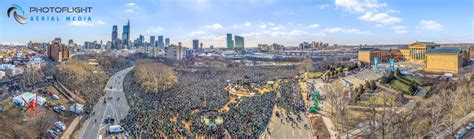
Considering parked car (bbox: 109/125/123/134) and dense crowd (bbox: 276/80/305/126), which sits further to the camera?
dense crowd (bbox: 276/80/305/126)

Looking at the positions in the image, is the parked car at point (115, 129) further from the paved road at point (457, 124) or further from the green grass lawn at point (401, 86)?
the green grass lawn at point (401, 86)

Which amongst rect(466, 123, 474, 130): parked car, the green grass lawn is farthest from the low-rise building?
rect(466, 123, 474, 130): parked car

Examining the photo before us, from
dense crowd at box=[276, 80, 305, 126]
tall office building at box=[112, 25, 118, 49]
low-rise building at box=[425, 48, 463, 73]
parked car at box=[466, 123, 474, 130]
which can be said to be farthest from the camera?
tall office building at box=[112, 25, 118, 49]

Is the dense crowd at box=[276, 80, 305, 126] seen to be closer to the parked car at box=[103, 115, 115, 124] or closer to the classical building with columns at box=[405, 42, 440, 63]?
the parked car at box=[103, 115, 115, 124]

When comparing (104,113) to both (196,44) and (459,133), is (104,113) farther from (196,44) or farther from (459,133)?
(196,44)

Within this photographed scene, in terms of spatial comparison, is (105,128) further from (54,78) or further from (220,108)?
(54,78)

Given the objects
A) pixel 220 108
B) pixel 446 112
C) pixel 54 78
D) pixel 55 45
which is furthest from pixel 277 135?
pixel 55 45

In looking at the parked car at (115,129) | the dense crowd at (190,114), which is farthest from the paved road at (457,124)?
the parked car at (115,129)

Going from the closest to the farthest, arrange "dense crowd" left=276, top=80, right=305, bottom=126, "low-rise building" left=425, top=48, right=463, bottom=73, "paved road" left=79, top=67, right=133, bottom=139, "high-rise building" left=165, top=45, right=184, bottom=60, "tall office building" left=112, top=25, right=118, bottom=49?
"paved road" left=79, top=67, right=133, bottom=139, "dense crowd" left=276, top=80, right=305, bottom=126, "low-rise building" left=425, top=48, right=463, bottom=73, "high-rise building" left=165, top=45, right=184, bottom=60, "tall office building" left=112, top=25, right=118, bottom=49

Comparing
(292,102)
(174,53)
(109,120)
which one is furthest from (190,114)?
(174,53)

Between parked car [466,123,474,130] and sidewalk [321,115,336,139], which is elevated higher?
parked car [466,123,474,130]

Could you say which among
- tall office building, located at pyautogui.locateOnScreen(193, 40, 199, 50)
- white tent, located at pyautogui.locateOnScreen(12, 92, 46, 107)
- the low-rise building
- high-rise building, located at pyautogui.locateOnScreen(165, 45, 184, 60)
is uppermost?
tall office building, located at pyautogui.locateOnScreen(193, 40, 199, 50)
